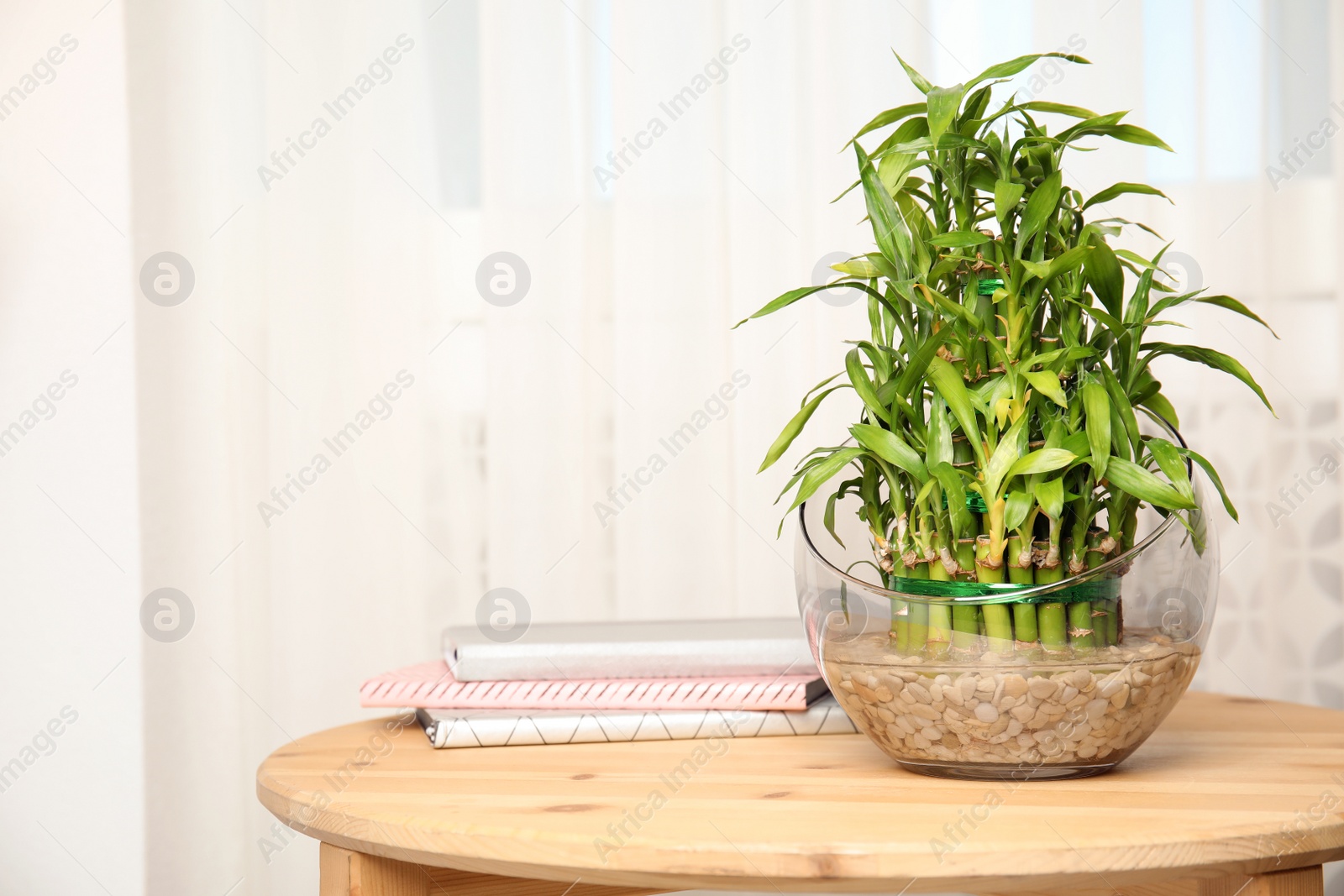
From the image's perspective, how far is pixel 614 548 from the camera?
4.86ft

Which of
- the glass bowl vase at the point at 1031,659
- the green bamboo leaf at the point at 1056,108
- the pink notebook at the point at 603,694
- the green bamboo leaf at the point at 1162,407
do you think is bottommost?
the pink notebook at the point at 603,694

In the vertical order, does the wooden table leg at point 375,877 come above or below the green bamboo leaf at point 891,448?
below

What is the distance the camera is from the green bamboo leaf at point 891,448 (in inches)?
25.8

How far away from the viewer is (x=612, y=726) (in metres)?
0.84

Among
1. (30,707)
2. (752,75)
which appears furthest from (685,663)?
(30,707)

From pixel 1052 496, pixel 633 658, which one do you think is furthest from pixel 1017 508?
pixel 633 658

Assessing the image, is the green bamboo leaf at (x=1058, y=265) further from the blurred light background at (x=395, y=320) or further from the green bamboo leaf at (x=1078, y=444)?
the blurred light background at (x=395, y=320)

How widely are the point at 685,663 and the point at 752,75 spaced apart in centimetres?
93

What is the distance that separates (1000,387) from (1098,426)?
0.06m

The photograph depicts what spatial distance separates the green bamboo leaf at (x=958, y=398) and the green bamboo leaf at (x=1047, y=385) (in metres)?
0.04

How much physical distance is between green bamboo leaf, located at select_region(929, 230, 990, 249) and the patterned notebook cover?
37 centimetres

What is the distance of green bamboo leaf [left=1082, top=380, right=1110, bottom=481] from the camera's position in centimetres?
60

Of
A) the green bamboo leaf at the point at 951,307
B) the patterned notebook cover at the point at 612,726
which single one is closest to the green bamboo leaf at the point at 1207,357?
the green bamboo leaf at the point at 951,307

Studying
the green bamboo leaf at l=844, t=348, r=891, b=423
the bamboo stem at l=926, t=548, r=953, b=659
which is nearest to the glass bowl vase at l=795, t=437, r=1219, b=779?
the bamboo stem at l=926, t=548, r=953, b=659
